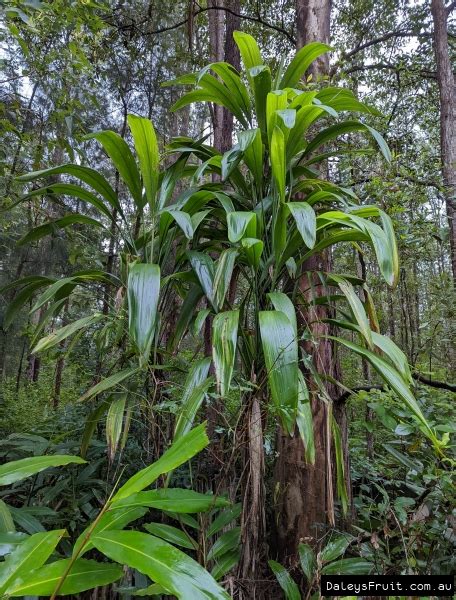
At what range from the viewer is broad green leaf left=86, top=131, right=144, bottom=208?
1150mm

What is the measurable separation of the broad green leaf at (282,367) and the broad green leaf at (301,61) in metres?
1.02

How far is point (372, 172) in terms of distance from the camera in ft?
7.29

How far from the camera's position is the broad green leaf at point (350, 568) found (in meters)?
1.05

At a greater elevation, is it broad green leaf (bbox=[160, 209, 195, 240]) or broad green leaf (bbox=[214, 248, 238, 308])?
broad green leaf (bbox=[160, 209, 195, 240])

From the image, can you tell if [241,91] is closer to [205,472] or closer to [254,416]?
[254,416]

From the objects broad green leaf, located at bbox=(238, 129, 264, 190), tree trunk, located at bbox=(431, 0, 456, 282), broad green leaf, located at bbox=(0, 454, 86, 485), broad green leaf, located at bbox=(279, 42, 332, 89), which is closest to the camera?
broad green leaf, located at bbox=(0, 454, 86, 485)

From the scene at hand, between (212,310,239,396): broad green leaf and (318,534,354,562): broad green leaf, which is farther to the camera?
(318,534,354,562): broad green leaf

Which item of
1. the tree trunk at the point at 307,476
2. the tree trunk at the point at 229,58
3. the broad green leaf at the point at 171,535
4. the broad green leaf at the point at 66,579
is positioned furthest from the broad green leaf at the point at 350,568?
the tree trunk at the point at 229,58

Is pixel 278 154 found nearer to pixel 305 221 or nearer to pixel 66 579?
pixel 305 221

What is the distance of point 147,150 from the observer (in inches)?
46.4

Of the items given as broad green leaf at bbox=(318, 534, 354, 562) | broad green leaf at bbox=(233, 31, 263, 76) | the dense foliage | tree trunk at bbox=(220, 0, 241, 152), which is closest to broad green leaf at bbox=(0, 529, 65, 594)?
the dense foliage

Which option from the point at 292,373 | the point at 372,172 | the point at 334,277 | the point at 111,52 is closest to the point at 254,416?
the point at 292,373

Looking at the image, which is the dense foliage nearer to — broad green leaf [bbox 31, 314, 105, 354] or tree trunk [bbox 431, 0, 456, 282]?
broad green leaf [bbox 31, 314, 105, 354]

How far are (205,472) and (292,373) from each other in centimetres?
88
